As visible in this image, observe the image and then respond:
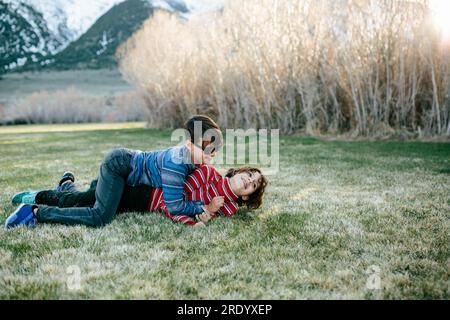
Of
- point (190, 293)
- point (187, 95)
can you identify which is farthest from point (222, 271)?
point (187, 95)

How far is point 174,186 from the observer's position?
3301 mm

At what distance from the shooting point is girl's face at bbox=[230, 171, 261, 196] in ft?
12.3

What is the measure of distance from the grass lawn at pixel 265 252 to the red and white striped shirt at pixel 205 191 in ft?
0.56

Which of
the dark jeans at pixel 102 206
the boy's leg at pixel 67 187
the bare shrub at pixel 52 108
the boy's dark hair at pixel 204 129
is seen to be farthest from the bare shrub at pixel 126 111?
the boy's dark hair at pixel 204 129

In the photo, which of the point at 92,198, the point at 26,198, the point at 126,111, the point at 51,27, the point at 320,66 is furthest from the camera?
the point at 51,27

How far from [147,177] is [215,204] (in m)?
0.70

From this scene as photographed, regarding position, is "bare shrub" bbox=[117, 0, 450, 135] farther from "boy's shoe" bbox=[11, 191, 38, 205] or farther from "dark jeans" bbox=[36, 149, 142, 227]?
"boy's shoe" bbox=[11, 191, 38, 205]

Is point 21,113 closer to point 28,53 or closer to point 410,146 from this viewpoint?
Answer: point 410,146

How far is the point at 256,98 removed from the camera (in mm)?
14047

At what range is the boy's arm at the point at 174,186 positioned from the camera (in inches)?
129

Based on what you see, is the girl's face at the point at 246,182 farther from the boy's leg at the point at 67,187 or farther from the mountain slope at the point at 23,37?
the mountain slope at the point at 23,37

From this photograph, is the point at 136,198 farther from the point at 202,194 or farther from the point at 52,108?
the point at 52,108

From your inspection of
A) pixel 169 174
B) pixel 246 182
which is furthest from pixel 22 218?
pixel 246 182

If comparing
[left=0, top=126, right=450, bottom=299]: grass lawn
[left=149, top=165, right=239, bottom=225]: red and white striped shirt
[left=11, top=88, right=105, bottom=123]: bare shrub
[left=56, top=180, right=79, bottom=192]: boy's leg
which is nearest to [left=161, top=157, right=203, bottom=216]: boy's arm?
[left=0, top=126, right=450, bottom=299]: grass lawn
